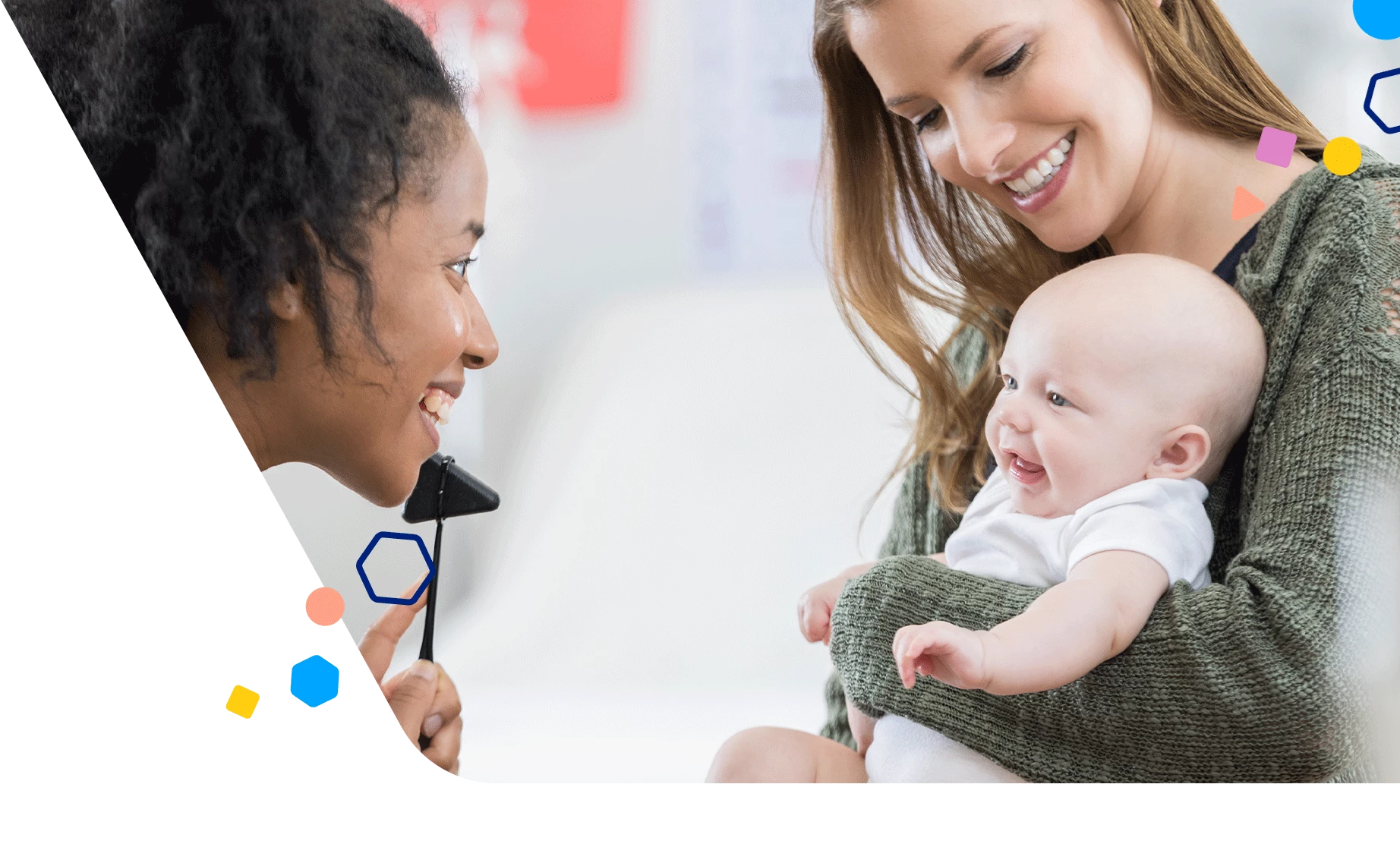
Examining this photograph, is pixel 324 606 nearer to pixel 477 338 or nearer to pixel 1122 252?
pixel 477 338

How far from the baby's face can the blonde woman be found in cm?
5

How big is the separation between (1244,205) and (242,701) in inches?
24.2

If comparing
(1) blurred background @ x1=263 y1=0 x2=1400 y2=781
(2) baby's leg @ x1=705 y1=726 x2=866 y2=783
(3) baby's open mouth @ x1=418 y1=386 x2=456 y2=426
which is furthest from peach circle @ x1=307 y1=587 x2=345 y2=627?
(2) baby's leg @ x1=705 y1=726 x2=866 y2=783

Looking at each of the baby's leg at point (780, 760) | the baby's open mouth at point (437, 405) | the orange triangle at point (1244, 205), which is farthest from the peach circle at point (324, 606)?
the orange triangle at point (1244, 205)

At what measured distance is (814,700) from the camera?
2.50 ft

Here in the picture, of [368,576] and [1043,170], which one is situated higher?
[1043,170]

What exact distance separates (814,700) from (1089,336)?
26 cm

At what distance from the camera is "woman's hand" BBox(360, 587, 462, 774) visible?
0.75m

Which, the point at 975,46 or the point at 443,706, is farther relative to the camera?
the point at 443,706

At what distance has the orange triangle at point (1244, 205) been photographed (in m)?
0.69

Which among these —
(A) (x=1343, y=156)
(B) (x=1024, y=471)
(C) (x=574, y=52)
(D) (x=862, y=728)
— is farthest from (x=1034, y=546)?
(C) (x=574, y=52)

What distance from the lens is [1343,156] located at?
0.68 meters

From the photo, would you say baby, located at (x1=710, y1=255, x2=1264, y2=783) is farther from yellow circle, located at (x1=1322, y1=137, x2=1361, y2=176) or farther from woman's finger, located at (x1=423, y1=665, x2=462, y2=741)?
woman's finger, located at (x1=423, y1=665, x2=462, y2=741)

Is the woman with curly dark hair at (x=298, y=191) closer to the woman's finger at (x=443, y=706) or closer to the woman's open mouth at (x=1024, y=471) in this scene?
the woman's finger at (x=443, y=706)
